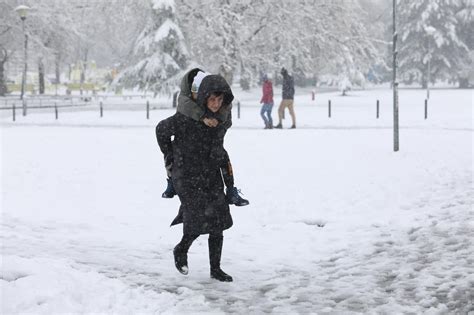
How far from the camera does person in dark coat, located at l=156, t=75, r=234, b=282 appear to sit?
513cm

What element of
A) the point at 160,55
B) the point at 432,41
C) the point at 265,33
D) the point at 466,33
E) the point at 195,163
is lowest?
the point at 195,163

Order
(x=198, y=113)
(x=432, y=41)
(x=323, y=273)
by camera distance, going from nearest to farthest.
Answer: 1. (x=198, y=113)
2. (x=323, y=273)
3. (x=432, y=41)

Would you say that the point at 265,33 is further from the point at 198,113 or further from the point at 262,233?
the point at 198,113

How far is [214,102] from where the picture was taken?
5105mm

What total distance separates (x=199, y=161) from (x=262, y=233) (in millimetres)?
2592

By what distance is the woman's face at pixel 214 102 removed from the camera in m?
5.09

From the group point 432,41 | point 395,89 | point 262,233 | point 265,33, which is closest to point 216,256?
point 262,233

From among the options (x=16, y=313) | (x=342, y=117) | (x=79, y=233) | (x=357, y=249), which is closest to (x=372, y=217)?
(x=357, y=249)

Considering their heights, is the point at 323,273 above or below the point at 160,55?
below

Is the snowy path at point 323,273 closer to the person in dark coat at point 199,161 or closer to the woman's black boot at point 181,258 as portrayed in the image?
the woman's black boot at point 181,258

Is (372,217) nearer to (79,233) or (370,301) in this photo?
(370,301)

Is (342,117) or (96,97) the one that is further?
(96,97)

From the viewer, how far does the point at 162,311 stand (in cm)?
460

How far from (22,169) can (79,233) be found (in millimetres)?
5011
